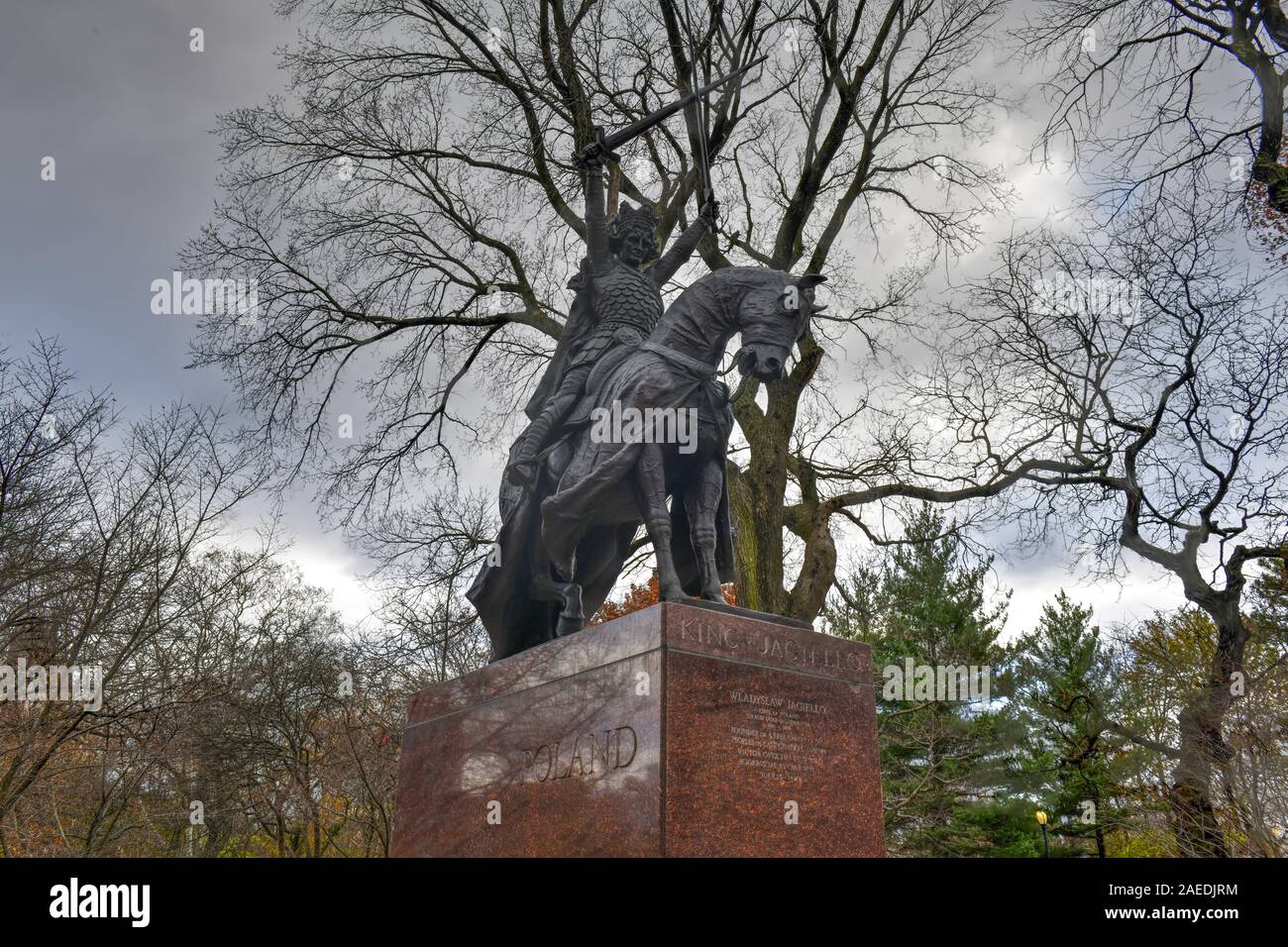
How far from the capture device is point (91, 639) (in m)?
13.4

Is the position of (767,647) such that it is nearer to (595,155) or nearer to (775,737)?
(775,737)

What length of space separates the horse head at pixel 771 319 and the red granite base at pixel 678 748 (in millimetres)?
1759

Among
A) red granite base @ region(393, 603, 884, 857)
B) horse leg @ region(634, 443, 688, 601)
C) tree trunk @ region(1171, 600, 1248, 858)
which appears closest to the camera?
red granite base @ region(393, 603, 884, 857)

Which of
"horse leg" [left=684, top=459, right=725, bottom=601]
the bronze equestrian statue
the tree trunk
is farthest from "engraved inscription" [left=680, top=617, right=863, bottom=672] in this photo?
the tree trunk

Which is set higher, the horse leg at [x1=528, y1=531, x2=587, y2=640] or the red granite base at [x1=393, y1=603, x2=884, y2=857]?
the horse leg at [x1=528, y1=531, x2=587, y2=640]

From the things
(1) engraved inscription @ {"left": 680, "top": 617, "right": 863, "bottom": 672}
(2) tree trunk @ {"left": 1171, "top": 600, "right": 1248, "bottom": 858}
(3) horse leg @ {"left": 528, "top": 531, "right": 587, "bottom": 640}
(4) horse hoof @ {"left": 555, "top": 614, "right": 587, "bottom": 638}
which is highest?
(3) horse leg @ {"left": 528, "top": 531, "right": 587, "bottom": 640}

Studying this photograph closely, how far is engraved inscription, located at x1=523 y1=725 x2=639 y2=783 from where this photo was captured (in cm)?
498

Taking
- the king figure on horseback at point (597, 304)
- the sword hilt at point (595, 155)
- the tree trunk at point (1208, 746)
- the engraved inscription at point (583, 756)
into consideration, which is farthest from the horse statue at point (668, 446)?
the tree trunk at point (1208, 746)

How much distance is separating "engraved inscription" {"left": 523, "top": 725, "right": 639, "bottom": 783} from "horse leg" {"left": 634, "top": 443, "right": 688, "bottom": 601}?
104cm

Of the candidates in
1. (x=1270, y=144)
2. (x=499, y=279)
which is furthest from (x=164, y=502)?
(x=1270, y=144)

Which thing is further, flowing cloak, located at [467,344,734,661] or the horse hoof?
the horse hoof

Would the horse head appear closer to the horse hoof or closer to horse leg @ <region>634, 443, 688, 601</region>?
horse leg @ <region>634, 443, 688, 601</region>

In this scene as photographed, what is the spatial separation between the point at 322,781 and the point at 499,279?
402 inches
